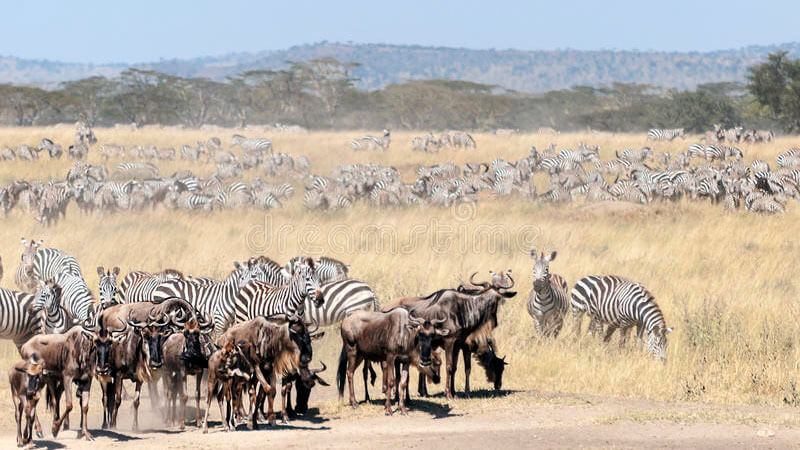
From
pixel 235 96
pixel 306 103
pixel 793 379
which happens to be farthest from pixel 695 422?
pixel 235 96

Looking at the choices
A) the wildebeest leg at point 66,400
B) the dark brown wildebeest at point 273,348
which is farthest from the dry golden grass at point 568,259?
the wildebeest leg at point 66,400

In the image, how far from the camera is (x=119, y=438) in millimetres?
8875

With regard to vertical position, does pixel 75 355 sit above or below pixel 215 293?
below

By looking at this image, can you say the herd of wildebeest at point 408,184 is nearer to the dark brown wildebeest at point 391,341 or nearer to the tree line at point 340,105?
the dark brown wildebeest at point 391,341

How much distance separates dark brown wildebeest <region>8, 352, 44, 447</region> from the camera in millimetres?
8414

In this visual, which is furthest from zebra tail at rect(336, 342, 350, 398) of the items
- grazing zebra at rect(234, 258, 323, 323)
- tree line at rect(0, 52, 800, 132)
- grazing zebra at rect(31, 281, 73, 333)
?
tree line at rect(0, 52, 800, 132)

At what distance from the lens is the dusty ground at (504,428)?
28.4 ft

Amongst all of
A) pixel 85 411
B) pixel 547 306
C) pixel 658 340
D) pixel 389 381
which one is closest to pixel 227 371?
pixel 85 411

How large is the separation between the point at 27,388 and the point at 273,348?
2175 mm

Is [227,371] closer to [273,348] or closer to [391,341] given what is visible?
[273,348]

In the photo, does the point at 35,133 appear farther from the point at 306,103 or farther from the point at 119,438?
the point at 306,103

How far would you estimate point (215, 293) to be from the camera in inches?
512

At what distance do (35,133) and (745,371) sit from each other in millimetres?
35108

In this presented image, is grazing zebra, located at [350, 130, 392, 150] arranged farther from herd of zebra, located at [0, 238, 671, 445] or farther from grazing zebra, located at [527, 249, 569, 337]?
grazing zebra, located at [527, 249, 569, 337]
